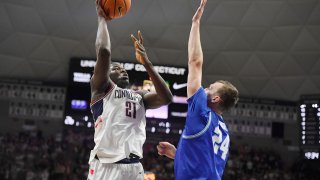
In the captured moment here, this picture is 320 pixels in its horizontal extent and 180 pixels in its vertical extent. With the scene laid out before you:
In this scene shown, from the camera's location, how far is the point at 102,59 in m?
4.67

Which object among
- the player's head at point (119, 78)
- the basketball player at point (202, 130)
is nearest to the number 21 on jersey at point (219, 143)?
the basketball player at point (202, 130)

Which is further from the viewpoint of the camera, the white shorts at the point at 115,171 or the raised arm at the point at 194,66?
the white shorts at the point at 115,171

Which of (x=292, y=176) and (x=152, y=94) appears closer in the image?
(x=152, y=94)

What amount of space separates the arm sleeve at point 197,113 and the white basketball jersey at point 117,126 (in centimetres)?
88

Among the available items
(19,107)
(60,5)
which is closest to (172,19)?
(60,5)

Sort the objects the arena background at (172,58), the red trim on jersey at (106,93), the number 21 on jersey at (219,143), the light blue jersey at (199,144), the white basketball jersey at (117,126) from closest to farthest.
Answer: the light blue jersey at (199,144) < the number 21 on jersey at (219,143) < the white basketball jersey at (117,126) < the red trim on jersey at (106,93) < the arena background at (172,58)

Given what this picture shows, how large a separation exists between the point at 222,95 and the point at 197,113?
0.32 meters

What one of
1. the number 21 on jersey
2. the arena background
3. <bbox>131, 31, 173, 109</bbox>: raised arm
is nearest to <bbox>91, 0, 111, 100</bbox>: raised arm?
<bbox>131, 31, 173, 109</bbox>: raised arm

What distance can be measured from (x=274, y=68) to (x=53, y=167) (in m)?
9.78

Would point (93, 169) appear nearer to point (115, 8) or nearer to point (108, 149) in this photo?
point (108, 149)

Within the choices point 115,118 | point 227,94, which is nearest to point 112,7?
point 115,118

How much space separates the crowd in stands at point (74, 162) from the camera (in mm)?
18781

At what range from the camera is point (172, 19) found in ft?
57.6

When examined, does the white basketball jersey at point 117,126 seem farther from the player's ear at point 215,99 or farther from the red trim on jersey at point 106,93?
the player's ear at point 215,99
